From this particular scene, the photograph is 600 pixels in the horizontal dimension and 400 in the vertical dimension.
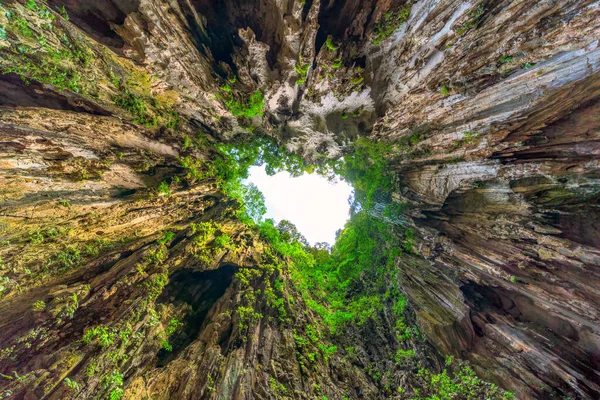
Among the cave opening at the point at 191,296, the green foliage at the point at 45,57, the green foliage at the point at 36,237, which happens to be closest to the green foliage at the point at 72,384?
the cave opening at the point at 191,296

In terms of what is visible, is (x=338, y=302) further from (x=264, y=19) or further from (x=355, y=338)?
(x=264, y=19)

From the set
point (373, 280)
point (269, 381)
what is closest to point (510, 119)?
point (373, 280)

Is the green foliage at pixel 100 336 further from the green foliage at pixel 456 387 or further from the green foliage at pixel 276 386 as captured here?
the green foliage at pixel 456 387

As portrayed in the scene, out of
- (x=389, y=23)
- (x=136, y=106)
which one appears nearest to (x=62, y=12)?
(x=136, y=106)

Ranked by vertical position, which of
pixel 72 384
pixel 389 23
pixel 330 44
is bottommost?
pixel 72 384

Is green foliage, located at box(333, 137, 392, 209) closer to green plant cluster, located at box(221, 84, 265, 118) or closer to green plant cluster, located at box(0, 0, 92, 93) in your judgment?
green plant cluster, located at box(221, 84, 265, 118)

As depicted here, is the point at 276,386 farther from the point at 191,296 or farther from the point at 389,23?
the point at 389,23
